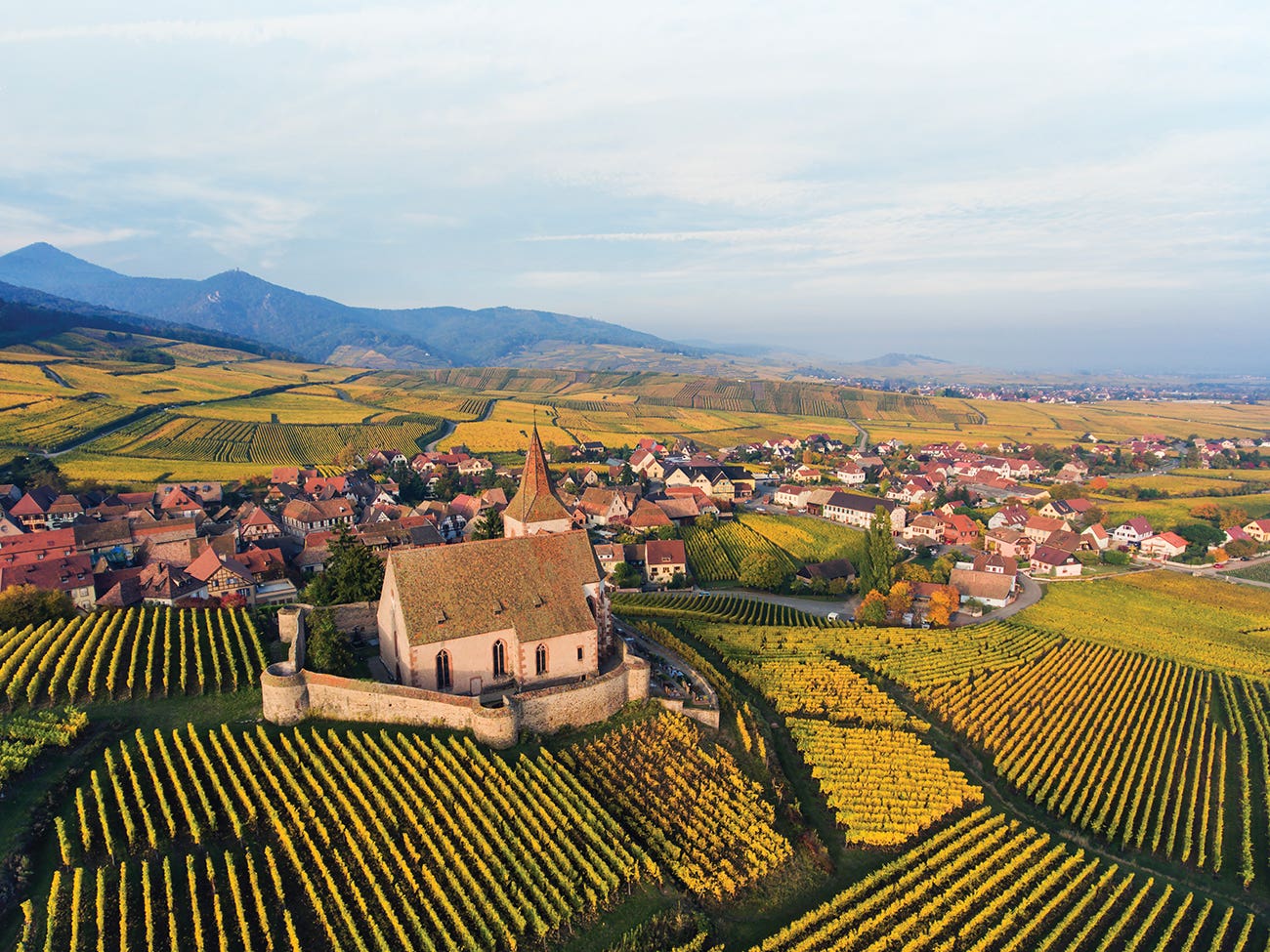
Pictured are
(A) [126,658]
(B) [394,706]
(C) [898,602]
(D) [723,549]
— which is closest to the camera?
(B) [394,706]

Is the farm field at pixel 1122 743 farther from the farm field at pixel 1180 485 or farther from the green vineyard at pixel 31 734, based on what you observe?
the farm field at pixel 1180 485

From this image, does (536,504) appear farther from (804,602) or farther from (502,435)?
(502,435)

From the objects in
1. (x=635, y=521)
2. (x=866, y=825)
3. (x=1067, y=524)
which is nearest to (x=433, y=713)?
(x=866, y=825)

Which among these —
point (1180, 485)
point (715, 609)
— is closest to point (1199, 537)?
point (1180, 485)

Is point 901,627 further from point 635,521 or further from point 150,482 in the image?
point 150,482

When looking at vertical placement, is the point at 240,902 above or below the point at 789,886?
above

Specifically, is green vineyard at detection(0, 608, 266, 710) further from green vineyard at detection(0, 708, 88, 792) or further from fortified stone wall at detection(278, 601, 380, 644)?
fortified stone wall at detection(278, 601, 380, 644)
